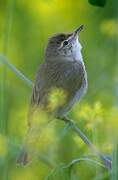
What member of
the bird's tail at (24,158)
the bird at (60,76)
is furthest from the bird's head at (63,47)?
the bird's tail at (24,158)

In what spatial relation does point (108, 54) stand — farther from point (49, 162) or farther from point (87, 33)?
point (49, 162)

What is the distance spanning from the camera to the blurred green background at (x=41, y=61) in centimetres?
147

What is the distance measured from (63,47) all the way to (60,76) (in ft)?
0.34

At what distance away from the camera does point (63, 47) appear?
1.65 m

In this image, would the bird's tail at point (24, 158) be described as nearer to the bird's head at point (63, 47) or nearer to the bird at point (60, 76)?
the bird at point (60, 76)

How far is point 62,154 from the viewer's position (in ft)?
5.49

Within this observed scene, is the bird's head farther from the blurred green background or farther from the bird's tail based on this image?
the bird's tail

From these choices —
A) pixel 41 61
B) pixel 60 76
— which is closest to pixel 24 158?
pixel 60 76

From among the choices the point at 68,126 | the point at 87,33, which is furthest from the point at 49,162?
the point at 87,33

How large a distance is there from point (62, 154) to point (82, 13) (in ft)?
1.09

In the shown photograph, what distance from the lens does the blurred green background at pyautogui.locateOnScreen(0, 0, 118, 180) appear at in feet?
4.81

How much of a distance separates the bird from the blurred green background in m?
0.04

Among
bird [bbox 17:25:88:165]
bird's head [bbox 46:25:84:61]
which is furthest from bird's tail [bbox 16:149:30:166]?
bird's head [bbox 46:25:84:61]

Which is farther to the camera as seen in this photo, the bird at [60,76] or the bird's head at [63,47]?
the bird's head at [63,47]
